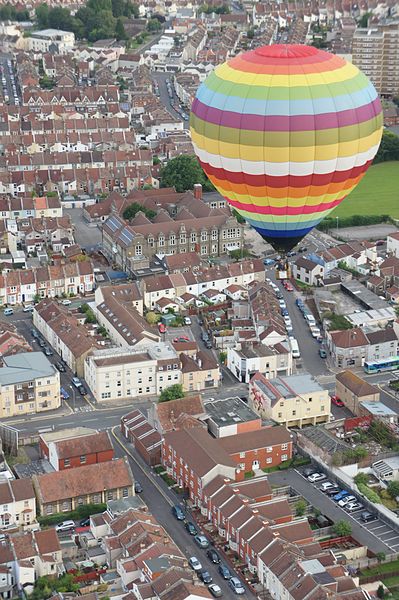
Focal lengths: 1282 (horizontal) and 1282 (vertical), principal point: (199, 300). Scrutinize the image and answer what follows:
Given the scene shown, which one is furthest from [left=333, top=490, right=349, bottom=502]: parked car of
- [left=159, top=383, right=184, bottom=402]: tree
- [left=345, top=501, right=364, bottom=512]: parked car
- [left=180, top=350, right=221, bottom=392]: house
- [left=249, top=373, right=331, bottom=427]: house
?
[left=180, top=350, right=221, bottom=392]: house

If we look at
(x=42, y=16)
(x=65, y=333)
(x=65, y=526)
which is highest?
(x=42, y=16)

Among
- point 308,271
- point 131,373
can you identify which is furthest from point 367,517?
point 308,271

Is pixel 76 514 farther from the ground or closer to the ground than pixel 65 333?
closer to the ground

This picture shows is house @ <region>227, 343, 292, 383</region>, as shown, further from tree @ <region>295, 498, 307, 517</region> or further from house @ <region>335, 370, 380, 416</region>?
tree @ <region>295, 498, 307, 517</region>

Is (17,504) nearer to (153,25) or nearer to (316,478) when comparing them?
(316,478)

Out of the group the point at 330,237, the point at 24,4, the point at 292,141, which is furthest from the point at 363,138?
the point at 24,4

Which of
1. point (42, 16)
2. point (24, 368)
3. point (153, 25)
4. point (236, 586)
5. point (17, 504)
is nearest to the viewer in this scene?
point (236, 586)

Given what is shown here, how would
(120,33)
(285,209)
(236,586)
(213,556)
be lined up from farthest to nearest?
(120,33) → (285,209) → (213,556) → (236,586)

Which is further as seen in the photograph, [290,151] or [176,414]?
[176,414]
